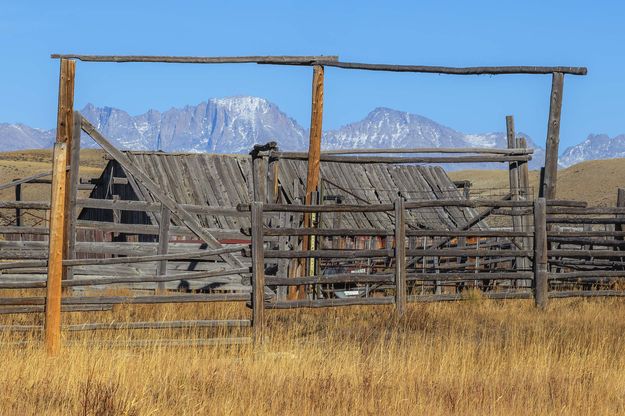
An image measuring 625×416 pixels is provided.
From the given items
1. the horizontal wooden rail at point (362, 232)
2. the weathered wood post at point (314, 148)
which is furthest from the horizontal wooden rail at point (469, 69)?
the horizontal wooden rail at point (362, 232)

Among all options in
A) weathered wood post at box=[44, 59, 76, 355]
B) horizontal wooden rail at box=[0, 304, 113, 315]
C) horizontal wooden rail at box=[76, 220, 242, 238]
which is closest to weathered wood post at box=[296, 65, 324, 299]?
horizontal wooden rail at box=[76, 220, 242, 238]

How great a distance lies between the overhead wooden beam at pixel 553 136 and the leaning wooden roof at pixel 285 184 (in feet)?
19.5

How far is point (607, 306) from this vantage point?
14039 millimetres

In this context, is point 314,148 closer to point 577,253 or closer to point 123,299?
point 123,299

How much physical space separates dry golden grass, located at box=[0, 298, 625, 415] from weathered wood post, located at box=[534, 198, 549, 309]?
6.09 feet

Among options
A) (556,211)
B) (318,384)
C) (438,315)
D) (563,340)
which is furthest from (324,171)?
(318,384)

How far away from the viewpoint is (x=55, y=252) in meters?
9.70

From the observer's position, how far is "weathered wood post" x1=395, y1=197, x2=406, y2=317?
1254 cm

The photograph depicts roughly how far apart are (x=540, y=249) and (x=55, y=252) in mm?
7224

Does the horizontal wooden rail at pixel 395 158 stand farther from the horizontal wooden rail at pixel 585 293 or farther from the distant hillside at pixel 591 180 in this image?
the distant hillside at pixel 591 180

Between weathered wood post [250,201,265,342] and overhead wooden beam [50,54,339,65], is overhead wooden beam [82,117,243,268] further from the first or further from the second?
weathered wood post [250,201,265,342]

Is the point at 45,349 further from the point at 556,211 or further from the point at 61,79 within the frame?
the point at 556,211

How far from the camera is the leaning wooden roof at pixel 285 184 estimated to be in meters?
22.3

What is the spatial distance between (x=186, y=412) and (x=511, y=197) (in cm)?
1032
